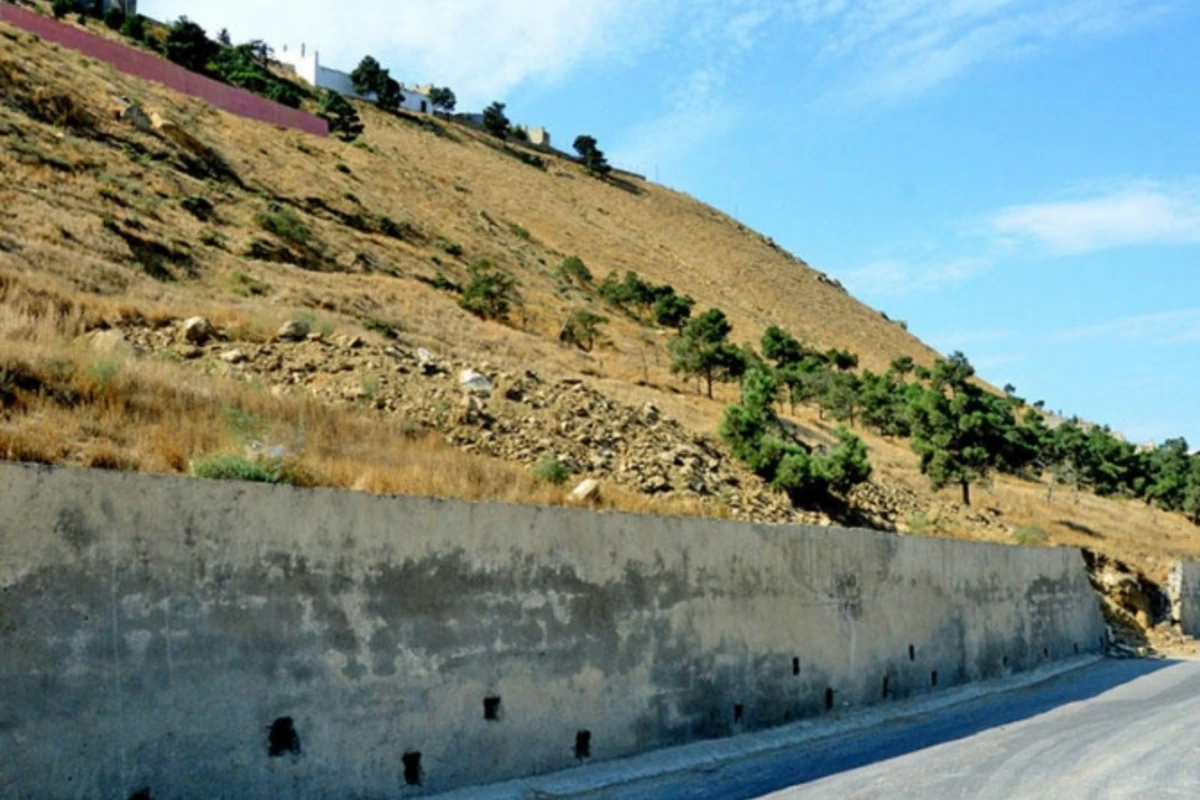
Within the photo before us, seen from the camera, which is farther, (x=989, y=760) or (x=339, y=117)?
(x=339, y=117)

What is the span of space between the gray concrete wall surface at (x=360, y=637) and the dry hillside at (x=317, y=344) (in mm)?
3280

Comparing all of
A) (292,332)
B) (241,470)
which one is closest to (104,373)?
(241,470)

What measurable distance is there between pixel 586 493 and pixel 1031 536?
20.5 meters

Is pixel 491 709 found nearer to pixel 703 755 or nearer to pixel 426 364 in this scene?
pixel 703 755

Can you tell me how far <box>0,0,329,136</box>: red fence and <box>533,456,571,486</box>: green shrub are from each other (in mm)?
43463

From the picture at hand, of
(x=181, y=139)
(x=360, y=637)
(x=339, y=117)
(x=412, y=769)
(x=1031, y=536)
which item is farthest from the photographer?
(x=339, y=117)

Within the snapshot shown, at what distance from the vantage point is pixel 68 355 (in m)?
14.8

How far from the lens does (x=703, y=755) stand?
36.9 feet

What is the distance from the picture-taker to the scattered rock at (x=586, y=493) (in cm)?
1648

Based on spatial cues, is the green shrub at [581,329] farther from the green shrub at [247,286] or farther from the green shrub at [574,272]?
the green shrub at [574,272]

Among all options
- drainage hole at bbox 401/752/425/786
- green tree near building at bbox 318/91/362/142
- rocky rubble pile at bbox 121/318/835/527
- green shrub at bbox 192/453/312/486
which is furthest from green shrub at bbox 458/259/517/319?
green tree near building at bbox 318/91/362/142

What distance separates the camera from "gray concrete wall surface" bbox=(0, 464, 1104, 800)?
22.3 feet

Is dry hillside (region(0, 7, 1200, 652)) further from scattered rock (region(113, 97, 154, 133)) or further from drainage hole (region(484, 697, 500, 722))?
drainage hole (region(484, 697, 500, 722))

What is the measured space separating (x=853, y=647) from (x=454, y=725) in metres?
7.59
